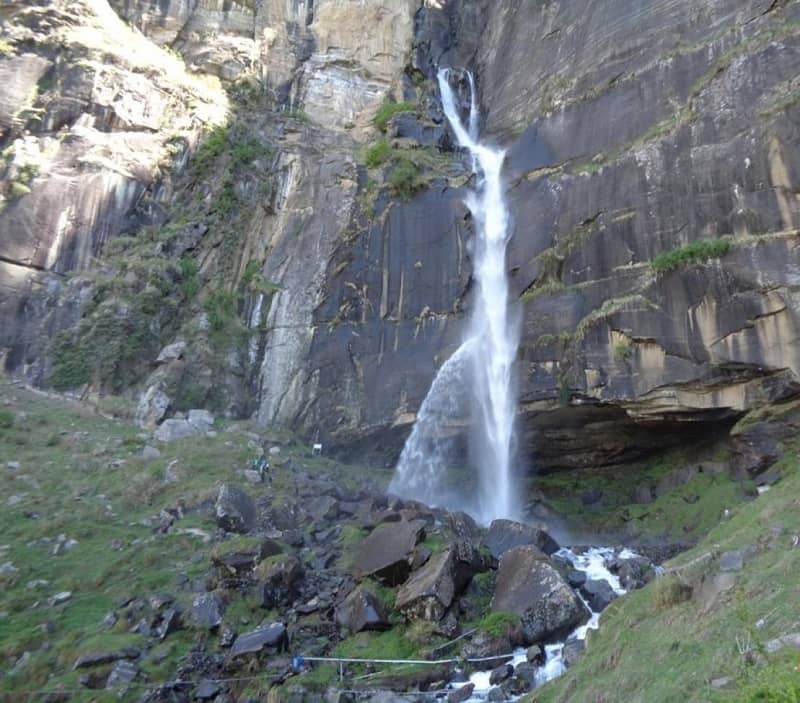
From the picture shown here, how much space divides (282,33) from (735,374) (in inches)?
1105

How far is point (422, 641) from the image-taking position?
9.43 metres

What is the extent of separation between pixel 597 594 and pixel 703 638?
191 inches

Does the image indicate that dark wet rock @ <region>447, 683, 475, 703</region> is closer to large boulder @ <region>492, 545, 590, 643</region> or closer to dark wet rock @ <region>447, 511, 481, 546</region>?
large boulder @ <region>492, 545, 590, 643</region>

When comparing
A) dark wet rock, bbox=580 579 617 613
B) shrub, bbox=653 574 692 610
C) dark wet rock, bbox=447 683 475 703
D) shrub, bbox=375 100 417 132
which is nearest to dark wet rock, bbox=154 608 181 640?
dark wet rock, bbox=447 683 475 703

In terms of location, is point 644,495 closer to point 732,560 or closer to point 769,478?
point 769,478

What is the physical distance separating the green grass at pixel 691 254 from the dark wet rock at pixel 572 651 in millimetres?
9851

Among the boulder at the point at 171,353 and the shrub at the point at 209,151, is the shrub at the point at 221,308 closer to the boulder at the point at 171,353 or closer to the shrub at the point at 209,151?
the boulder at the point at 171,353

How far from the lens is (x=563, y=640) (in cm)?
926

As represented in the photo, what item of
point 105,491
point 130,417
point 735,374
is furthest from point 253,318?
point 735,374

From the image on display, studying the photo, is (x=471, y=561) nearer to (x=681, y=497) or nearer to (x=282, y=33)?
(x=681, y=497)

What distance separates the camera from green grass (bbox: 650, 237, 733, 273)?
14430mm

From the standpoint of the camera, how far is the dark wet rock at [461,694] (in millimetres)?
8055

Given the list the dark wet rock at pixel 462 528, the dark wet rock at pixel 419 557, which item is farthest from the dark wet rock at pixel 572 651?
the dark wet rock at pixel 462 528

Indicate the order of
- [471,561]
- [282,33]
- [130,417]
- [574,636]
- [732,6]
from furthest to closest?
[282,33] < [130,417] < [732,6] < [471,561] < [574,636]
